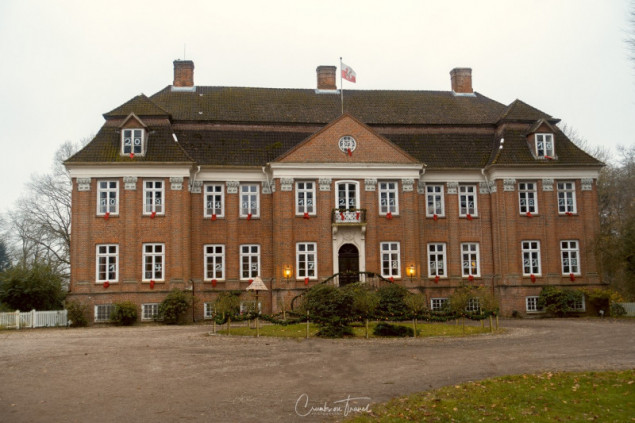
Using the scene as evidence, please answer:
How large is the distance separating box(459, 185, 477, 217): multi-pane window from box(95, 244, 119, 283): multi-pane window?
18.6 m

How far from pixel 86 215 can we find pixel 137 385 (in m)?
19.6

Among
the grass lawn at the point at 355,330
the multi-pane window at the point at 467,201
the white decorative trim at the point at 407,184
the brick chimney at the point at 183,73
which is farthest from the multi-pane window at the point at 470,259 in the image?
the brick chimney at the point at 183,73

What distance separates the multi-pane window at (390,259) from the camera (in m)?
31.5

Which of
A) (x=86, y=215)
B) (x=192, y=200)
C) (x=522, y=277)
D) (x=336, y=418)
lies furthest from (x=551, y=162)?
(x=336, y=418)

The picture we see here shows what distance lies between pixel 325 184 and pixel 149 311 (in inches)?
429

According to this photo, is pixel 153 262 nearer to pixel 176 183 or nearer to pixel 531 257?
pixel 176 183

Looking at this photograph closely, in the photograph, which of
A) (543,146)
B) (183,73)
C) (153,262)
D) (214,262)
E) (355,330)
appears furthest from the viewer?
(183,73)

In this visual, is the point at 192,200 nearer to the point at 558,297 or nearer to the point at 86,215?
the point at 86,215

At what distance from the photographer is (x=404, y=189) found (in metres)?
31.9

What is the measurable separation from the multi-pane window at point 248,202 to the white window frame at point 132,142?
5562 millimetres

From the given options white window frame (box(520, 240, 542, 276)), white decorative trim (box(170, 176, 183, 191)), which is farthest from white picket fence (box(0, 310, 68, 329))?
white window frame (box(520, 240, 542, 276))

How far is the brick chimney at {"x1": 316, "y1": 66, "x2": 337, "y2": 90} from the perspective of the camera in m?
37.8

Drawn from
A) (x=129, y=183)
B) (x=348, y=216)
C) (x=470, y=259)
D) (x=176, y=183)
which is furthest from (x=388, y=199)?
A: (x=129, y=183)

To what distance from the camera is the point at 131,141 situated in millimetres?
30453
